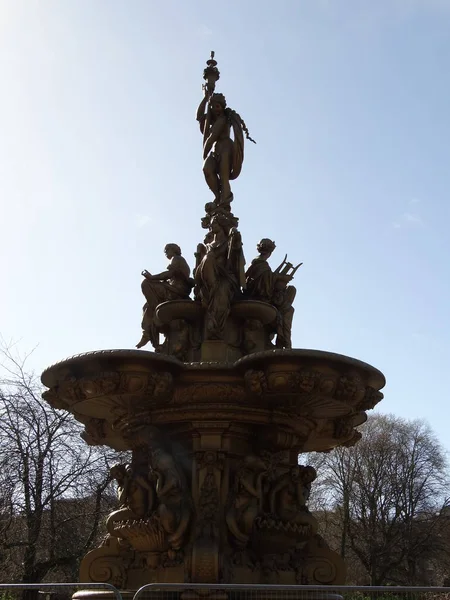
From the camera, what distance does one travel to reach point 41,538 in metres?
20.5

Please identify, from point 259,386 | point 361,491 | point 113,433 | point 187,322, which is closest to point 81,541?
point 113,433

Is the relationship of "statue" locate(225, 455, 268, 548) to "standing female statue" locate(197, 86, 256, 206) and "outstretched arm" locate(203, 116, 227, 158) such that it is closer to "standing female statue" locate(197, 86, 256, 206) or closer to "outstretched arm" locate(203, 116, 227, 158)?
"standing female statue" locate(197, 86, 256, 206)

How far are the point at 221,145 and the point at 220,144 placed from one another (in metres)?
0.03

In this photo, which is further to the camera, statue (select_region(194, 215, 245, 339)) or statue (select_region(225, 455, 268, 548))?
statue (select_region(194, 215, 245, 339))

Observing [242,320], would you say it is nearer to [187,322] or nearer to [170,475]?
[187,322]

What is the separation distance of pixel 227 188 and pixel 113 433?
415cm

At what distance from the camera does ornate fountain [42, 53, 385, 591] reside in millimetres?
8398

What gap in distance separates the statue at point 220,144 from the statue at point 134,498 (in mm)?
4702

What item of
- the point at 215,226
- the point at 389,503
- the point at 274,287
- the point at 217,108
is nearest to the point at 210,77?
the point at 217,108

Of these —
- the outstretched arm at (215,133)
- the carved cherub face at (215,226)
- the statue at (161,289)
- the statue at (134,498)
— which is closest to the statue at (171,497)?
the statue at (134,498)

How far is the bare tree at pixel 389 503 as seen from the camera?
114ft

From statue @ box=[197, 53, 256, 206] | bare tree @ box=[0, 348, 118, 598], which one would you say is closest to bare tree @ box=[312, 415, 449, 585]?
bare tree @ box=[0, 348, 118, 598]

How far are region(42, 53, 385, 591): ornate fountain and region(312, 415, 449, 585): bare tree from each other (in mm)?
26758

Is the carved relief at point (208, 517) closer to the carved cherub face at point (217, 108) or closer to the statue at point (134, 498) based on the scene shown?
the statue at point (134, 498)
